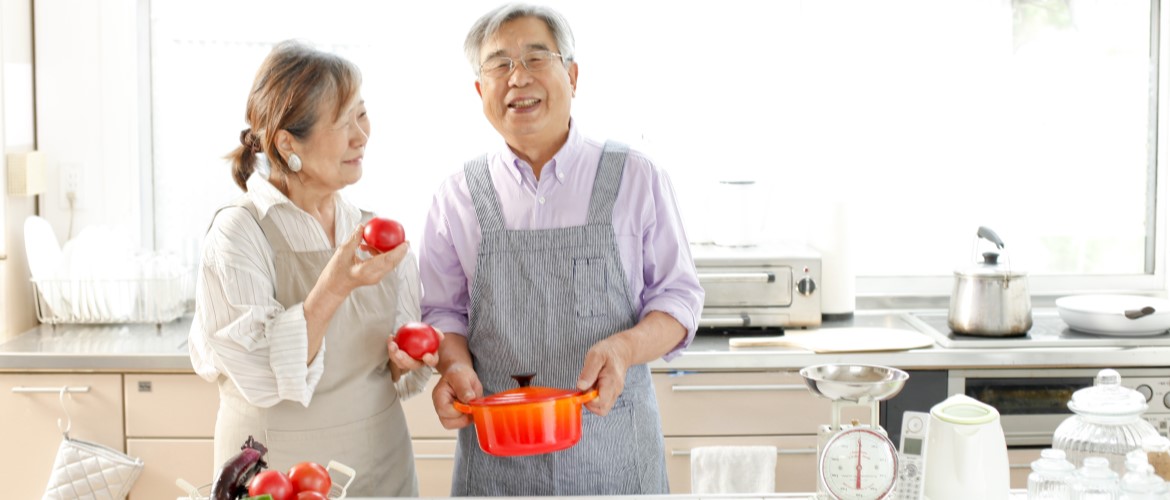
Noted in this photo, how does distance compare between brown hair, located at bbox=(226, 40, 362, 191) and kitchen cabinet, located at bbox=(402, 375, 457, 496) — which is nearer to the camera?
brown hair, located at bbox=(226, 40, 362, 191)

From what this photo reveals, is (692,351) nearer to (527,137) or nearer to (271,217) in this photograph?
(527,137)

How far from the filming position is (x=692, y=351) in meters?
3.00

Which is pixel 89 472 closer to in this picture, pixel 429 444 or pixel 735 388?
pixel 429 444

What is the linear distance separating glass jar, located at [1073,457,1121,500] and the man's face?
3.46 feet

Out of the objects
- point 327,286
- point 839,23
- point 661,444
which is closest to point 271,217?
point 327,286

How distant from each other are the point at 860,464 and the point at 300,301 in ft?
3.21

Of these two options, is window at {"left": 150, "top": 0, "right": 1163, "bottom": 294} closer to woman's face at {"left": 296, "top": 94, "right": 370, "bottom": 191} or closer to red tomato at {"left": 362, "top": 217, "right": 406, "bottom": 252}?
woman's face at {"left": 296, "top": 94, "right": 370, "bottom": 191}

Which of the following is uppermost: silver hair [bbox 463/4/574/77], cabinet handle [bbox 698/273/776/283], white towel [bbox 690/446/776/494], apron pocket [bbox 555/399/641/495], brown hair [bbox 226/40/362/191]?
silver hair [bbox 463/4/574/77]

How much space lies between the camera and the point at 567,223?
7.00 feet

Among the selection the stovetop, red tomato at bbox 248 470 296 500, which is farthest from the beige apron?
the stovetop

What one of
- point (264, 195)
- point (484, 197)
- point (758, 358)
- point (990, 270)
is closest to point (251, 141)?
point (264, 195)

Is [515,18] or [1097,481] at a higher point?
[515,18]

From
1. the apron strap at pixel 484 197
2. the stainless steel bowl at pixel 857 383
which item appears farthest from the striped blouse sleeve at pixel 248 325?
the stainless steel bowl at pixel 857 383

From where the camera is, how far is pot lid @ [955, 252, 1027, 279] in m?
3.07
